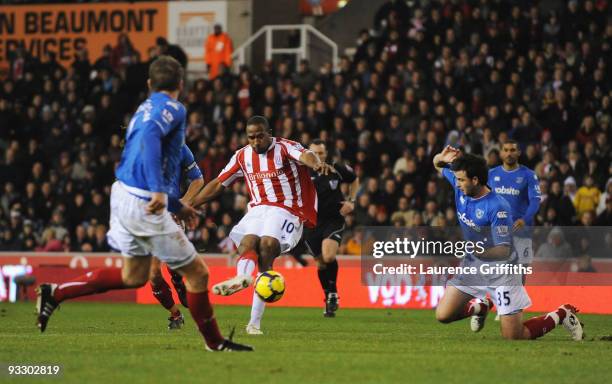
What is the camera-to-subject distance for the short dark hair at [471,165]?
36.3 feet

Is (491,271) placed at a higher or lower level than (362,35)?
lower

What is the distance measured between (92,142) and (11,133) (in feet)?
7.10

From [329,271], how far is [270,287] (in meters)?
5.89

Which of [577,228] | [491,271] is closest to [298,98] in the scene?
[577,228]

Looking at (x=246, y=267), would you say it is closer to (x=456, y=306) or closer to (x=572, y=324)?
(x=456, y=306)

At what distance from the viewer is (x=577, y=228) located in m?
19.2

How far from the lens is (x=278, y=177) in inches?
489

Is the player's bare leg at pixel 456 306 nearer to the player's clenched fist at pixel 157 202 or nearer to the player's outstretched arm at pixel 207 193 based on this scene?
the player's outstretched arm at pixel 207 193

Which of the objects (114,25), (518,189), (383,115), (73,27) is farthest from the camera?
(73,27)

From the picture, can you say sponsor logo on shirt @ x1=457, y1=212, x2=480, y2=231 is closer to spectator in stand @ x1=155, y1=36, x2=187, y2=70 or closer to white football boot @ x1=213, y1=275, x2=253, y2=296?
white football boot @ x1=213, y1=275, x2=253, y2=296

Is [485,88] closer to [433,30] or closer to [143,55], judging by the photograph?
[433,30]

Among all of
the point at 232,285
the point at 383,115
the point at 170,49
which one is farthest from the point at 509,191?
the point at 170,49

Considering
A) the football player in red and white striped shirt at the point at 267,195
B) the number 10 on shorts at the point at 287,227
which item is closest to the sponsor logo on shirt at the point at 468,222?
the football player in red and white striped shirt at the point at 267,195

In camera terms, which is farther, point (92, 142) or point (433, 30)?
point (92, 142)
